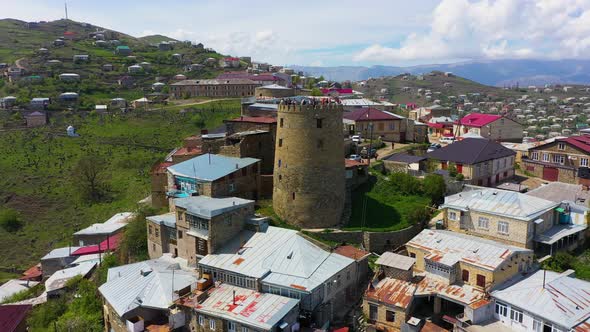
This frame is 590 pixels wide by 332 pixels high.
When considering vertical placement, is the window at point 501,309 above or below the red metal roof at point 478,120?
below

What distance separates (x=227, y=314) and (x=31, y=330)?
20.8m

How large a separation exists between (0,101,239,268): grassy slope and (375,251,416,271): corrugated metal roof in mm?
39319

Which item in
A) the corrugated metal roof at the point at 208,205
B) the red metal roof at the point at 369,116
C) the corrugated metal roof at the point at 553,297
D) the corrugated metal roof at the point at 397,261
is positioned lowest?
the corrugated metal roof at the point at 553,297

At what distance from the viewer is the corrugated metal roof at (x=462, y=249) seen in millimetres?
26756

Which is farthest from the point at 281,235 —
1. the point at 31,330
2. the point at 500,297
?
the point at 31,330

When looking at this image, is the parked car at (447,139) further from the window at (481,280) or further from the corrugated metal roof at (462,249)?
the window at (481,280)

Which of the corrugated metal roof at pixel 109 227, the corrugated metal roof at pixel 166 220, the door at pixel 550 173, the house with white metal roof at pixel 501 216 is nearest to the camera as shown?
the house with white metal roof at pixel 501 216

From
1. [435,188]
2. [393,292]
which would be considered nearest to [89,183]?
[435,188]

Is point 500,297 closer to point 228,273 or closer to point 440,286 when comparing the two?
point 440,286

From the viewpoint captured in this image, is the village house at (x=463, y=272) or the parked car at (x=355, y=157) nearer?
the village house at (x=463, y=272)

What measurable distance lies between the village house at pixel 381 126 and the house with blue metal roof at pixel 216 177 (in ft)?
68.4

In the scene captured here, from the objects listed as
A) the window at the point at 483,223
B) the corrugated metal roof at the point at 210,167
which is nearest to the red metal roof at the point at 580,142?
the window at the point at 483,223

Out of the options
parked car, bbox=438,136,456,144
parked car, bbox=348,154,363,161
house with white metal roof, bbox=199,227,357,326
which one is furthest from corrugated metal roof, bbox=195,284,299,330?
parked car, bbox=438,136,456,144

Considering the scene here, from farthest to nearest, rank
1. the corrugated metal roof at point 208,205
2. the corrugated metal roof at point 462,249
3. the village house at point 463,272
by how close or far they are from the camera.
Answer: the corrugated metal roof at point 208,205
the corrugated metal roof at point 462,249
the village house at point 463,272
